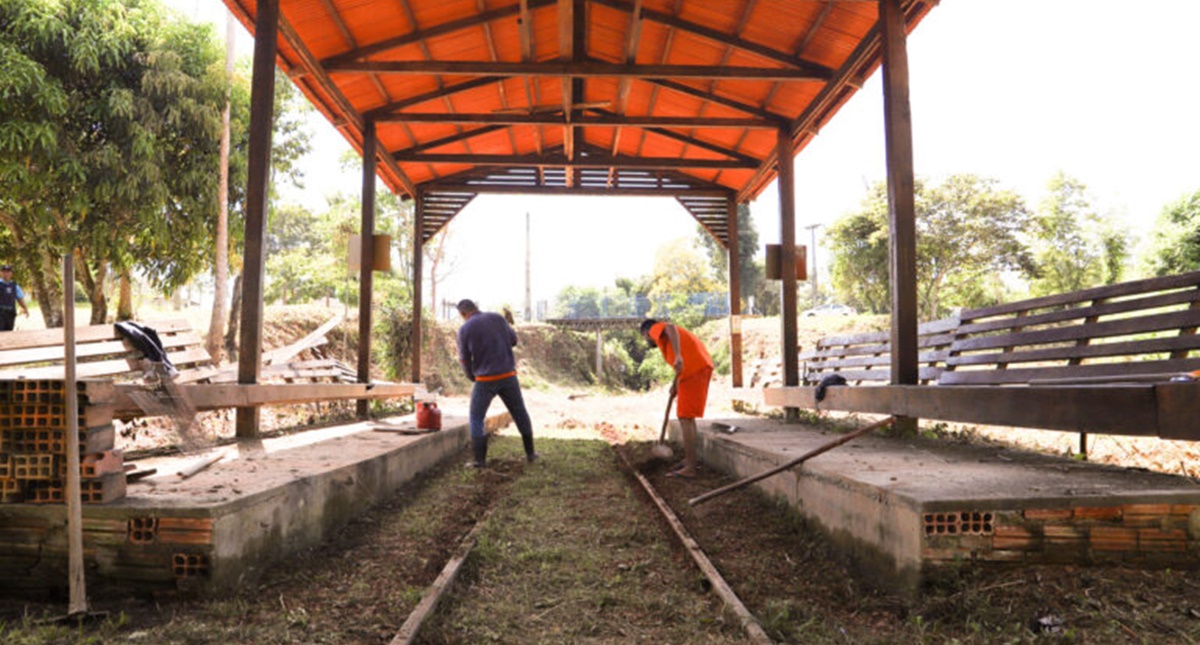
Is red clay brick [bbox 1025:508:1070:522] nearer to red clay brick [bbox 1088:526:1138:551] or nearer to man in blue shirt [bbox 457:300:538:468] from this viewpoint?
red clay brick [bbox 1088:526:1138:551]

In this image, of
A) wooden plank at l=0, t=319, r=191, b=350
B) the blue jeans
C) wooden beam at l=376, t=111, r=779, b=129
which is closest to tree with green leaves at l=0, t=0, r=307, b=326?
wooden beam at l=376, t=111, r=779, b=129

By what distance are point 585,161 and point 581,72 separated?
13.5 ft

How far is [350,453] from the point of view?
538cm

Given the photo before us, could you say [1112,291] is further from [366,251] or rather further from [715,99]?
[366,251]

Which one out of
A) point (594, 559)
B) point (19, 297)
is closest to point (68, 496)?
point (594, 559)

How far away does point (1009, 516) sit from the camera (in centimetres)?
289

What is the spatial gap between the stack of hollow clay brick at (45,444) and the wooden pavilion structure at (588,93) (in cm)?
351

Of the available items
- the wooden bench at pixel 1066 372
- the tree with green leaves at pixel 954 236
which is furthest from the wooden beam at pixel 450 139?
the tree with green leaves at pixel 954 236

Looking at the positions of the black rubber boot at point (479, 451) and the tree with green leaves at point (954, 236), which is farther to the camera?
the tree with green leaves at point (954, 236)

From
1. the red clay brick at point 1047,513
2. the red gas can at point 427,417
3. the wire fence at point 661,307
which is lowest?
the red gas can at point 427,417

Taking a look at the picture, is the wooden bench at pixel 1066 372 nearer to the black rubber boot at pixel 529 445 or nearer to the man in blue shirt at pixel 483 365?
the black rubber boot at pixel 529 445

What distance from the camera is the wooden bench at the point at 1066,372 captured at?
116 inches

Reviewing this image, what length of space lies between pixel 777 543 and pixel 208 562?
3.13 meters

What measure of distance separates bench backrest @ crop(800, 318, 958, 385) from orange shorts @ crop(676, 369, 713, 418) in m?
2.08
